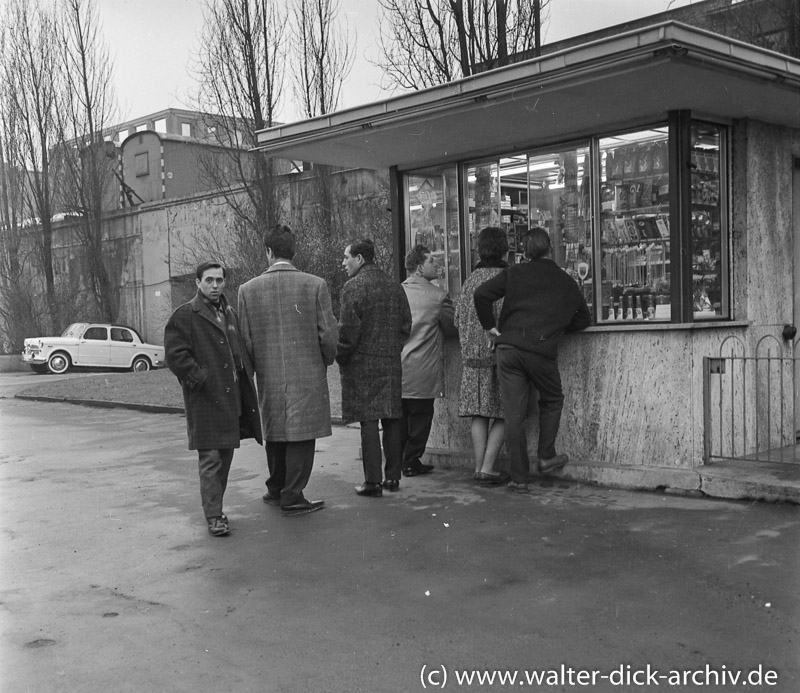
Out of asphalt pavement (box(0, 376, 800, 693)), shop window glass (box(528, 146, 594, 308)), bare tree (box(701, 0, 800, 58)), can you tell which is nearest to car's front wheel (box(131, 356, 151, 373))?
bare tree (box(701, 0, 800, 58))

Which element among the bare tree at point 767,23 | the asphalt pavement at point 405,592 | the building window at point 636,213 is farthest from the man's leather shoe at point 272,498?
the bare tree at point 767,23

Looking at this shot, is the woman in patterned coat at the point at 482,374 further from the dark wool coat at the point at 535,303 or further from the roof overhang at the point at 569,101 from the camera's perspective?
the roof overhang at the point at 569,101

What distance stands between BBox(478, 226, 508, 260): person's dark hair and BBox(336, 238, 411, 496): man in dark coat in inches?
32.1

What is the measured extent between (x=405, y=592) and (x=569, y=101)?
394cm

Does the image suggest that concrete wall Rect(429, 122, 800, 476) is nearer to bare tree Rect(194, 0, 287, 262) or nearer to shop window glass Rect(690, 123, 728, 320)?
shop window glass Rect(690, 123, 728, 320)

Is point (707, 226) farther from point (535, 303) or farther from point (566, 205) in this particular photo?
point (535, 303)

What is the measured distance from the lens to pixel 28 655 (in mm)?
4266

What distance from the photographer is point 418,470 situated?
8.41 meters

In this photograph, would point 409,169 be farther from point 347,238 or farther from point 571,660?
point 347,238

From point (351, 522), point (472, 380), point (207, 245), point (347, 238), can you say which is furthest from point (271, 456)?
point (207, 245)

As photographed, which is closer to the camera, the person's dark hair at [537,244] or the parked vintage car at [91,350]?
the person's dark hair at [537,244]

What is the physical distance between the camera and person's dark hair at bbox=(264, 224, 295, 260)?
7.06 m

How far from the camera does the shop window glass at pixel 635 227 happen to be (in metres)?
7.61

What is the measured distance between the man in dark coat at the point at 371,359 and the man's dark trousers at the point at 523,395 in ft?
A: 2.73
